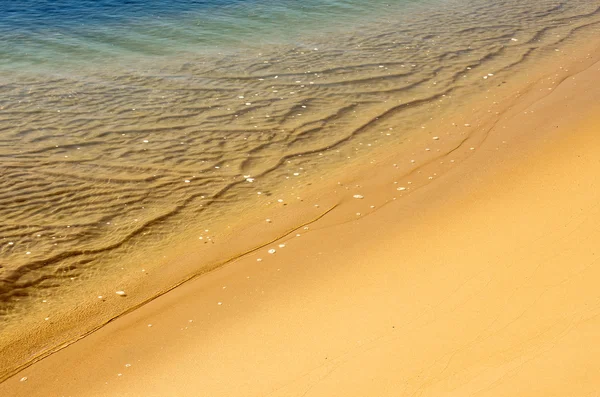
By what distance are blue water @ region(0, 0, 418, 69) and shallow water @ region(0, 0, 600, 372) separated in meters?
0.05

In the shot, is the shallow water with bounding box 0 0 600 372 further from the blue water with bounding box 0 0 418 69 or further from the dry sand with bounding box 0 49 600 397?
the dry sand with bounding box 0 49 600 397

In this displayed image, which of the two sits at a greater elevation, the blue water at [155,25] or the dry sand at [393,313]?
the blue water at [155,25]

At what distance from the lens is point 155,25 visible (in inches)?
469

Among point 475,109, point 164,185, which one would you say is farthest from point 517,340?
point 475,109

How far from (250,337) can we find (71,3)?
10.4 m

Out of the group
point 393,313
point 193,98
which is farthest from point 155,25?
point 393,313

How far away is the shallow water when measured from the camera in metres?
6.07

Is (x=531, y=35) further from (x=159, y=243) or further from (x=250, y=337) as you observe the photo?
(x=250, y=337)

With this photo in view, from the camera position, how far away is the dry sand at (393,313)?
3.91m

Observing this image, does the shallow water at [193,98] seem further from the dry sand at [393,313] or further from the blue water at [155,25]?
the dry sand at [393,313]

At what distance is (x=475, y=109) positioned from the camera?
8.32 m

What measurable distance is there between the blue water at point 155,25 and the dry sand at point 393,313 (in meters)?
5.74

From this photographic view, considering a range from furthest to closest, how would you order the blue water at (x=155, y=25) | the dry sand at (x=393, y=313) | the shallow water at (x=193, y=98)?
1. the blue water at (x=155, y=25)
2. the shallow water at (x=193, y=98)
3. the dry sand at (x=393, y=313)

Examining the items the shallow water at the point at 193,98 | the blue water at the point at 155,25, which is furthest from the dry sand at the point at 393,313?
the blue water at the point at 155,25
